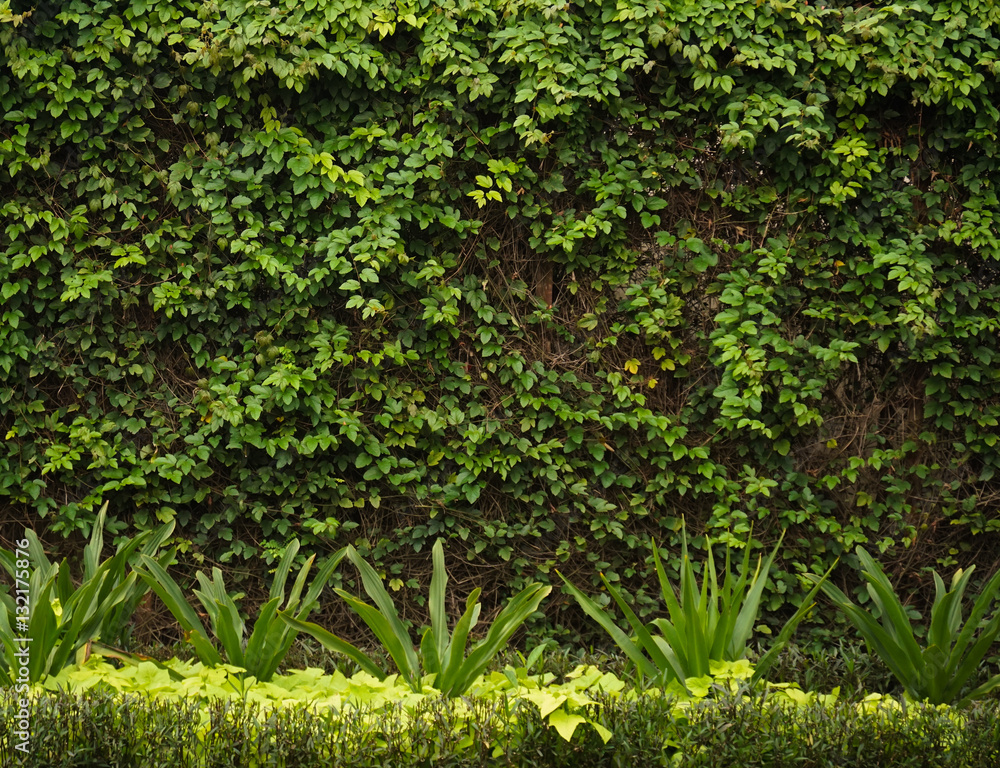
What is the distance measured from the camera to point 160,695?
2.46 m

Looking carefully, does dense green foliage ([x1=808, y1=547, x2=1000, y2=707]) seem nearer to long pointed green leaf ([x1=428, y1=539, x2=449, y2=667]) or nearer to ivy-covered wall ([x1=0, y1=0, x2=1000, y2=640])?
ivy-covered wall ([x1=0, y1=0, x2=1000, y2=640])

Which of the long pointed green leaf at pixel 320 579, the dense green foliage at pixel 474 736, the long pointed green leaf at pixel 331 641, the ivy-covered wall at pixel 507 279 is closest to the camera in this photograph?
the dense green foliage at pixel 474 736

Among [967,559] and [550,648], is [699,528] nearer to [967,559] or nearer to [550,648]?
[550,648]

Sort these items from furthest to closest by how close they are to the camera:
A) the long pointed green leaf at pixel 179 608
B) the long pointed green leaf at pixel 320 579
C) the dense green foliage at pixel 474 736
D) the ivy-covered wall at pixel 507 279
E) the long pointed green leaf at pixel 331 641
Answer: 1. the ivy-covered wall at pixel 507 279
2. the long pointed green leaf at pixel 320 579
3. the long pointed green leaf at pixel 179 608
4. the long pointed green leaf at pixel 331 641
5. the dense green foliage at pixel 474 736

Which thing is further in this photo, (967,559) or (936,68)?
(967,559)

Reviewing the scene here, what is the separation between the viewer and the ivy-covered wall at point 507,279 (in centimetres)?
375

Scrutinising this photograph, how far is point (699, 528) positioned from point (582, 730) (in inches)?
73.0

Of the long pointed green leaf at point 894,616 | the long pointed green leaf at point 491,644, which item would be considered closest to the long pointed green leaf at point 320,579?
the long pointed green leaf at point 491,644

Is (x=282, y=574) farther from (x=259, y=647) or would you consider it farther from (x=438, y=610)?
(x=438, y=610)

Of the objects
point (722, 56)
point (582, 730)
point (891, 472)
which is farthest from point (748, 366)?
point (582, 730)

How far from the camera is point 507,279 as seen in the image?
13.1ft

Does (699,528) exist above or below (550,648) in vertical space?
above

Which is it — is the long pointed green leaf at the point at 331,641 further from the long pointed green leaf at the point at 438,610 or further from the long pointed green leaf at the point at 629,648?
the long pointed green leaf at the point at 629,648

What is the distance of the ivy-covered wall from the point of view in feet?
12.3
